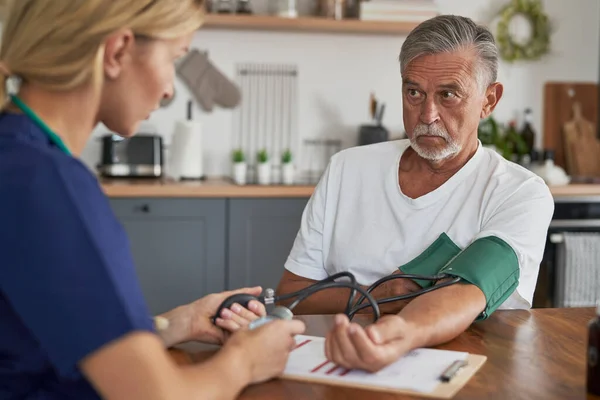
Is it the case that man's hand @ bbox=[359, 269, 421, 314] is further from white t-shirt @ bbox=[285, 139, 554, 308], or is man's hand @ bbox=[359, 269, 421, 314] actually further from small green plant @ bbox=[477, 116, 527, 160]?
small green plant @ bbox=[477, 116, 527, 160]

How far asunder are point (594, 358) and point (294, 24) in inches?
122

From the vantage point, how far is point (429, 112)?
2.10 m

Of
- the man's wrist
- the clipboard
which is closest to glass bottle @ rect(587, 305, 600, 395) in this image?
the clipboard

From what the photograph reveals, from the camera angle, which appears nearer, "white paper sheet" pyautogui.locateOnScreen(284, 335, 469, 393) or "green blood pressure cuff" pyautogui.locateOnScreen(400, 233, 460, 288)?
"white paper sheet" pyautogui.locateOnScreen(284, 335, 469, 393)

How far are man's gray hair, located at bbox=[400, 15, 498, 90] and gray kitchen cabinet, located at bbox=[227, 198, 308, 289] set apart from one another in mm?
1766

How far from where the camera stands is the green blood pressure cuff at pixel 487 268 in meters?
1.62

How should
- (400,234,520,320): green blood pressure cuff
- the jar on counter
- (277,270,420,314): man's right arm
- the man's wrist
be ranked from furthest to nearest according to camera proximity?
the jar on counter, (277,270,420,314): man's right arm, (400,234,520,320): green blood pressure cuff, the man's wrist

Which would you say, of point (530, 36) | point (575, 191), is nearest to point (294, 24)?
point (530, 36)

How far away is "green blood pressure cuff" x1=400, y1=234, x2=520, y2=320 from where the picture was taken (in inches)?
63.8

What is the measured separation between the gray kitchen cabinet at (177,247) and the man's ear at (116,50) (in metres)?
2.62

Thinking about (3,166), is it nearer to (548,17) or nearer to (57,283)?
(57,283)

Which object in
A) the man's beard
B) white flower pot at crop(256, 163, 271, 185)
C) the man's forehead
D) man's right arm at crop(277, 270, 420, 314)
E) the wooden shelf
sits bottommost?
man's right arm at crop(277, 270, 420, 314)

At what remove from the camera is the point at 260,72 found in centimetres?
432

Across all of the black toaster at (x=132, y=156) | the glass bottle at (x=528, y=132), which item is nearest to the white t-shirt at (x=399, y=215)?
the black toaster at (x=132, y=156)
